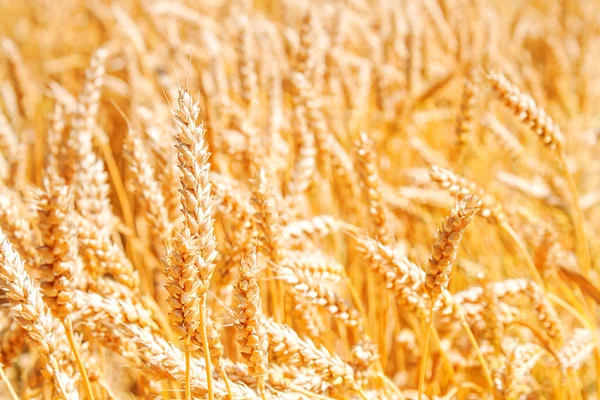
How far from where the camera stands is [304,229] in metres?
1.07

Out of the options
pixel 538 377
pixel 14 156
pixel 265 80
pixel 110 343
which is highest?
pixel 265 80

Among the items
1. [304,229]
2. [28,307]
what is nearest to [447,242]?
[304,229]

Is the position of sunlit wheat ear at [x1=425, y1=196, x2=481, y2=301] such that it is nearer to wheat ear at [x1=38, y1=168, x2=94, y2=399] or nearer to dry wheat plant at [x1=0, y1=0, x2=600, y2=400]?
dry wheat plant at [x1=0, y1=0, x2=600, y2=400]

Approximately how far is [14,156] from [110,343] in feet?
2.49

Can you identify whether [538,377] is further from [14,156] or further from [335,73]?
[14,156]

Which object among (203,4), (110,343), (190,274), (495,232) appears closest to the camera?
(190,274)

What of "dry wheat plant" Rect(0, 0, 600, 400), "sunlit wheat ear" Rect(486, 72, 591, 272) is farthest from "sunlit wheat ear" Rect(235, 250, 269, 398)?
"sunlit wheat ear" Rect(486, 72, 591, 272)

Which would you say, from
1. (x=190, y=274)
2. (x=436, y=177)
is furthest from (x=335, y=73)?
(x=190, y=274)

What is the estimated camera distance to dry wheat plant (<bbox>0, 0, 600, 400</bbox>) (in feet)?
2.27

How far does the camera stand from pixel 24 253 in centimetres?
93

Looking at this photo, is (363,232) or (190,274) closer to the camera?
(190,274)

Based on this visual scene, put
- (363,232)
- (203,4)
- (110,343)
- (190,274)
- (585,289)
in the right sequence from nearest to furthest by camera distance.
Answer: (190,274) → (110,343) → (585,289) → (363,232) → (203,4)

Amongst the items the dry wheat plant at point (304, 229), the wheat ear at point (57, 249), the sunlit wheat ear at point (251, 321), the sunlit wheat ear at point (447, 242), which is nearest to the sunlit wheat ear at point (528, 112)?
the dry wheat plant at point (304, 229)

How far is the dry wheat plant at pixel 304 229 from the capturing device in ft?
2.27
